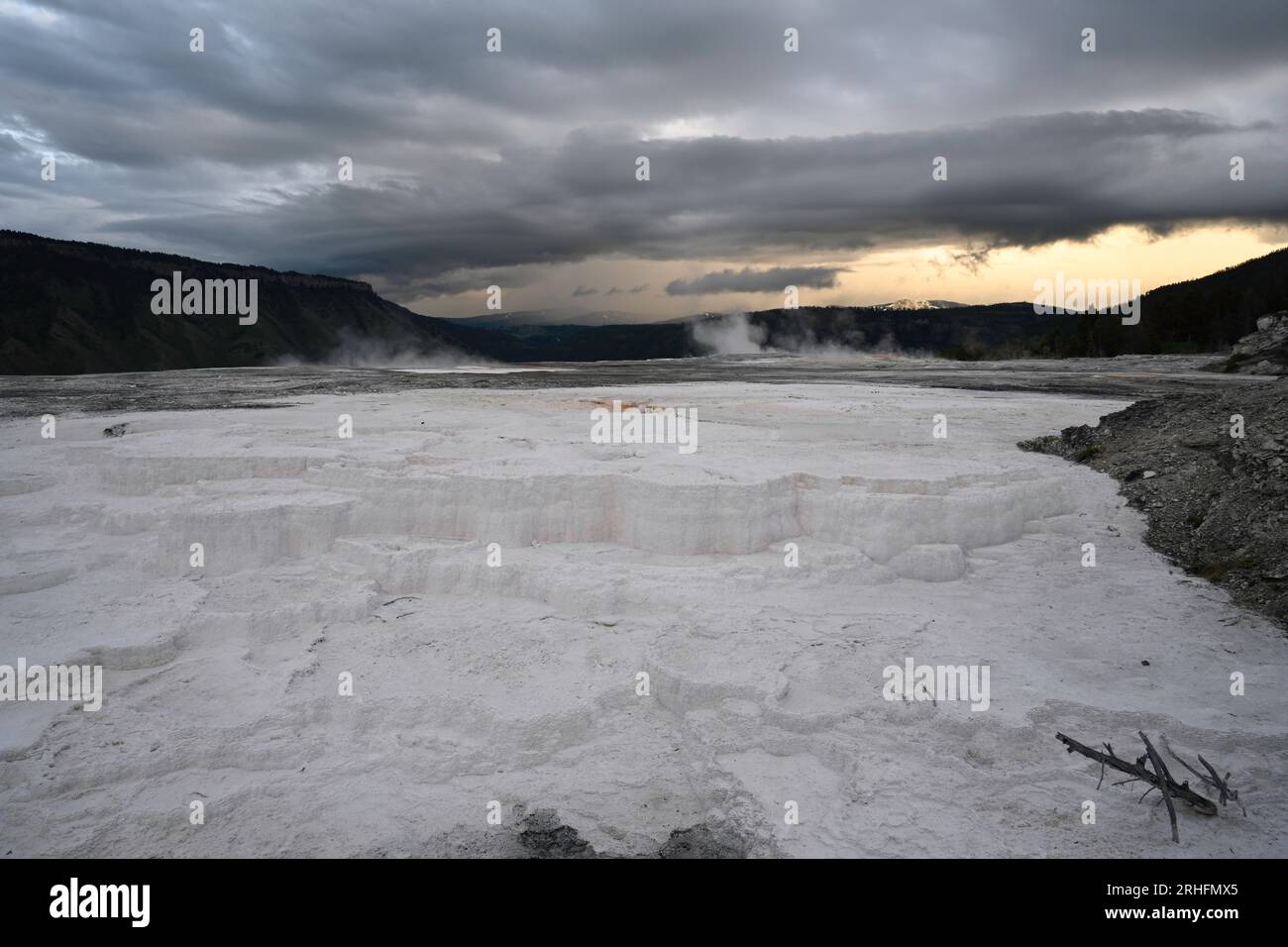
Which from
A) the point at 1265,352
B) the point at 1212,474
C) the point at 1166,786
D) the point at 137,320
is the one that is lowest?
the point at 1166,786

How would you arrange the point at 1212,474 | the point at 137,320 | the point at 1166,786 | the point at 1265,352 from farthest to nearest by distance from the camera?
the point at 137,320, the point at 1265,352, the point at 1212,474, the point at 1166,786

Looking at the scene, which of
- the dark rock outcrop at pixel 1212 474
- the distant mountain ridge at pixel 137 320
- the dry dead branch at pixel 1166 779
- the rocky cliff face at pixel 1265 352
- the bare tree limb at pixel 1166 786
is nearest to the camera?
the bare tree limb at pixel 1166 786

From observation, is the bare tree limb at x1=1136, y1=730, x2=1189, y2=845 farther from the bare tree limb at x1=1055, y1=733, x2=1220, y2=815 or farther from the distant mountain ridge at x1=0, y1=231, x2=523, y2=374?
the distant mountain ridge at x1=0, y1=231, x2=523, y2=374

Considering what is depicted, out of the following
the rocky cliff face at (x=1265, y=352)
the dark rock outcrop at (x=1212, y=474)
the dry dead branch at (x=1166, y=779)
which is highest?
the rocky cliff face at (x=1265, y=352)

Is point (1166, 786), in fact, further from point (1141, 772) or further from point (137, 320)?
point (137, 320)

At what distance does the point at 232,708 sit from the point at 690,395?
14.7m

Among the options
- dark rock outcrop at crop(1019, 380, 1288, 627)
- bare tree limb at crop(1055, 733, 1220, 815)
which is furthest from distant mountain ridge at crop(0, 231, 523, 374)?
bare tree limb at crop(1055, 733, 1220, 815)

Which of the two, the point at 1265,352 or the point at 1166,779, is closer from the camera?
the point at 1166,779

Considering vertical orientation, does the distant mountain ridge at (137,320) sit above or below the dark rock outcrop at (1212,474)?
above

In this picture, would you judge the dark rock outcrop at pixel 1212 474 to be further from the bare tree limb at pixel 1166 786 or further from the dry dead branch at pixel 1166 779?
the bare tree limb at pixel 1166 786

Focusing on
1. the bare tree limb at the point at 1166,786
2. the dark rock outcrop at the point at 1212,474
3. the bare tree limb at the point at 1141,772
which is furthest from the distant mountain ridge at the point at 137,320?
the bare tree limb at the point at 1166,786

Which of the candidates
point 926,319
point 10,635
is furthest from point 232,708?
point 926,319

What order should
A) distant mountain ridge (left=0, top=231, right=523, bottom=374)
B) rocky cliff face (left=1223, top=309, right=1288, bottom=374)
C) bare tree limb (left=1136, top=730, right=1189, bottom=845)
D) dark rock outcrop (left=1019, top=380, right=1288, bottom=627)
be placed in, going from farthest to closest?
distant mountain ridge (left=0, top=231, right=523, bottom=374) < rocky cliff face (left=1223, top=309, right=1288, bottom=374) < dark rock outcrop (left=1019, top=380, right=1288, bottom=627) < bare tree limb (left=1136, top=730, right=1189, bottom=845)

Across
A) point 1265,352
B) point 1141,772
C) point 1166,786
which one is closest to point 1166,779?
point 1166,786
